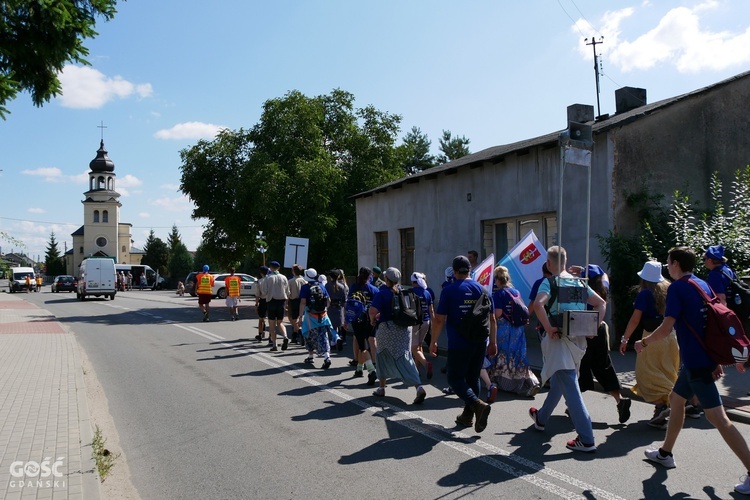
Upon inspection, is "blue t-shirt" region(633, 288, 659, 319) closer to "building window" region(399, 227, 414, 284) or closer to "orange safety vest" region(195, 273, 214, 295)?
"building window" region(399, 227, 414, 284)

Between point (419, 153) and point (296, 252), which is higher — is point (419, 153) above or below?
above

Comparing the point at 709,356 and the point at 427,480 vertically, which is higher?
the point at 709,356

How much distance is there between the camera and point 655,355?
6.76 metres

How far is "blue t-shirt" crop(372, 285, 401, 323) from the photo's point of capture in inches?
307

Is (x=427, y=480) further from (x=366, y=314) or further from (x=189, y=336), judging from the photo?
(x=189, y=336)

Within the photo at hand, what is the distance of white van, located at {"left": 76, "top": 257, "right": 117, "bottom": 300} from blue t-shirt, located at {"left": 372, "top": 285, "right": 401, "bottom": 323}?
1402 inches

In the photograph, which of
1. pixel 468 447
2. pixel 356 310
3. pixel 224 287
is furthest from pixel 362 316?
pixel 224 287

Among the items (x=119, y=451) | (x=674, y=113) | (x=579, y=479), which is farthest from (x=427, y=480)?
(x=674, y=113)

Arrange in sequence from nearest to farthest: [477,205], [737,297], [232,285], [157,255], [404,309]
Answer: [737,297] → [404,309] → [477,205] → [232,285] → [157,255]

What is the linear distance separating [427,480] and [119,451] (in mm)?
3194

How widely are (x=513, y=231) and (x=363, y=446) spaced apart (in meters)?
10.0

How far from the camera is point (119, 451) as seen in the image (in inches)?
237

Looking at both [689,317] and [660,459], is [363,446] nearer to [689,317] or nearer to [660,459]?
[660,459]

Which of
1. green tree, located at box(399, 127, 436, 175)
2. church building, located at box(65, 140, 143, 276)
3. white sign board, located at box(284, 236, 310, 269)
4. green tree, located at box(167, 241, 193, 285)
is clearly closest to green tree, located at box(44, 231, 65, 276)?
church building, located at box(65, 140, 143, 276)
